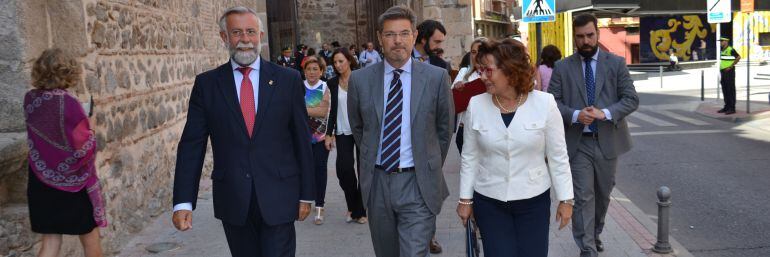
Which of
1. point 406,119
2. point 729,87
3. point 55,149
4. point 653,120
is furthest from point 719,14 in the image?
point 55,149

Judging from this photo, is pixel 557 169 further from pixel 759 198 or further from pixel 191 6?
pixel 191 6

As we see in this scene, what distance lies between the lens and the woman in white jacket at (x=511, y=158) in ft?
12.5

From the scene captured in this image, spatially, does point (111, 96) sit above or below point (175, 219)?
above

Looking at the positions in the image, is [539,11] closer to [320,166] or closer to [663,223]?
[320,166]

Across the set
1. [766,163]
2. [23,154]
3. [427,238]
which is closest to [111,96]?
[23,154]

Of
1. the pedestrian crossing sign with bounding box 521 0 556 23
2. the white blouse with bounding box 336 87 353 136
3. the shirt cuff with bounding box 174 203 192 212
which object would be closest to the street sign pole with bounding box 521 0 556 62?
the pedestrian crossing sign with bounding box 521 0 556 23

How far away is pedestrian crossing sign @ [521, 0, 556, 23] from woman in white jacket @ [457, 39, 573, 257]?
6.07 metres

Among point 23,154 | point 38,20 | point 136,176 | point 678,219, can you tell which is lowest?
point 678,219

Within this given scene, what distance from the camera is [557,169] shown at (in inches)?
155

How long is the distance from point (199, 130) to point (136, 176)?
3.36 meters

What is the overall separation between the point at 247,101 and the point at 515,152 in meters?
1.36

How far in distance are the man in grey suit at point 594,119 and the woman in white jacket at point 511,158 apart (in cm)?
141

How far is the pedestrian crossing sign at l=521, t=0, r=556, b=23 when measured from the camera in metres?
9.80

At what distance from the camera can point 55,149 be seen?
14.3 ft
